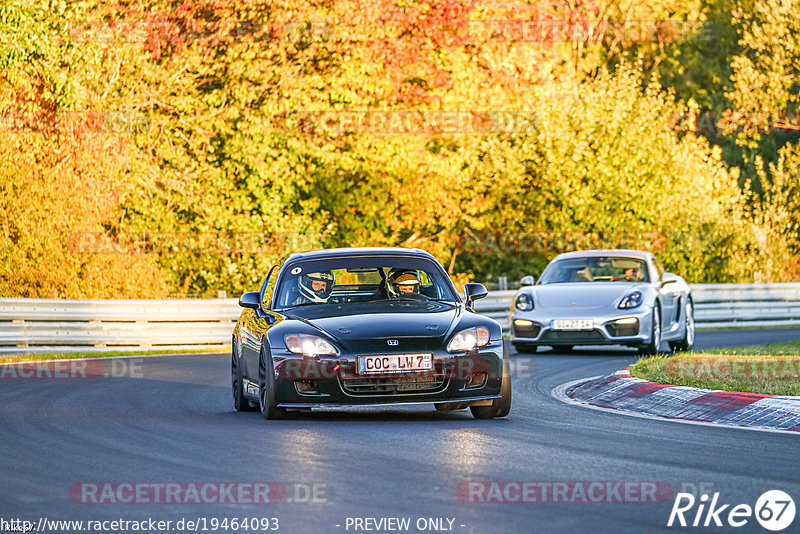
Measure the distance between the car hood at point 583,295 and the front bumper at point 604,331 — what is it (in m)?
0.16

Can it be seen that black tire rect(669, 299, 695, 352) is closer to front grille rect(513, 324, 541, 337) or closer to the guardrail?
front grille rect(513, 324, 541, 337)

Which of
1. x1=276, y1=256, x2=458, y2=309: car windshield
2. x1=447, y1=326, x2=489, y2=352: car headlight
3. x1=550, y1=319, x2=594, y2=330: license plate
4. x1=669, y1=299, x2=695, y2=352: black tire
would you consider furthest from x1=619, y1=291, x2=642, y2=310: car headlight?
x1=447, y1=326, x2=489, y2=352: car headlight

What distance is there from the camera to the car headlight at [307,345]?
10.7m

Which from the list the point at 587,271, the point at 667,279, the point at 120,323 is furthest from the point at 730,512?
the point at 120,323

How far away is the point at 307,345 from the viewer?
35.4ft

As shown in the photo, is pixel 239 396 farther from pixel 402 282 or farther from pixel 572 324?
pixel 572 324

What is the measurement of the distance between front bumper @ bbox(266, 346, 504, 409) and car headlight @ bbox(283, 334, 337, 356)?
60 millimetres

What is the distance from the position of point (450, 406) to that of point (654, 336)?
8242mm

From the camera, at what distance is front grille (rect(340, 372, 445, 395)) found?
10562 mm

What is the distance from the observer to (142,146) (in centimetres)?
3094

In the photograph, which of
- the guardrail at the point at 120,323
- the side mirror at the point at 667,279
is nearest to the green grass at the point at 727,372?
→ the side mirror at the point at 667,279

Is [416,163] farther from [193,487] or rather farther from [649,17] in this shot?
[193,487]

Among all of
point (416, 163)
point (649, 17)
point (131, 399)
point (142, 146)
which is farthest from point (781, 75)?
point (131, 399)

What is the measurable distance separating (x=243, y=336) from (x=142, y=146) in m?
19.0
